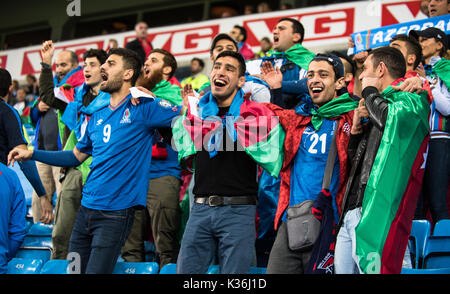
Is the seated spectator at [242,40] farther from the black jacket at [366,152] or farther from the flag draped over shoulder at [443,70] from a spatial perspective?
the black jacket at [366,152]

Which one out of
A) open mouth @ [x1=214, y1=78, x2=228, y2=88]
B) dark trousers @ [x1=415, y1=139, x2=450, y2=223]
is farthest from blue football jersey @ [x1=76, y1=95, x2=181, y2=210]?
dark trousers @ [x1=415, y1=139, x2=450, y2=223]

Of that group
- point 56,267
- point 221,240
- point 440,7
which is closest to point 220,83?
point 221,240

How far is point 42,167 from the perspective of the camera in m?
5.75

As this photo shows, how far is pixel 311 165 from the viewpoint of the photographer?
334 cm

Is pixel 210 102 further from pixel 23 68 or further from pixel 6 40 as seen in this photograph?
pixel 6 40

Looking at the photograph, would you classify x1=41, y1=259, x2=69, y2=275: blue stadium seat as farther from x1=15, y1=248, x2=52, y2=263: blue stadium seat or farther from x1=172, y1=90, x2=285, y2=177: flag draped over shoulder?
x1=172, y1=90, x2=285, y2=177: flag draped over shoulder

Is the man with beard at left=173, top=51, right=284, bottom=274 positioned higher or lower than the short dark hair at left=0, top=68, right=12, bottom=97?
lower

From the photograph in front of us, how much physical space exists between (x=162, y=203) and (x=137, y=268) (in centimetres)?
74

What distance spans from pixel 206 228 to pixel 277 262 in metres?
0.48

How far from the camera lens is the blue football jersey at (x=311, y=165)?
3.26m

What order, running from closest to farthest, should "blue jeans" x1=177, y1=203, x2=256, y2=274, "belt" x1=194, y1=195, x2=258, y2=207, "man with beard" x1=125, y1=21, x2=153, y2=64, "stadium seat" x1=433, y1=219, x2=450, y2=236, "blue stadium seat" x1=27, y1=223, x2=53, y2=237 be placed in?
"blue jeans" x1=177, y1=203, x2=256, y2=274
"belt" x1=194, y1=195, x2=258, y2=207
"stadium seat" x1=433, y1=219, x2=450, y2=236
"blue stadium seat" x1=27, y1=223, x2=53, y2=237
"man with beard" x1=125, y1=21, x2=153, y2=64

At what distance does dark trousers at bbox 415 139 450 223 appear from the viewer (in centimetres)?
417

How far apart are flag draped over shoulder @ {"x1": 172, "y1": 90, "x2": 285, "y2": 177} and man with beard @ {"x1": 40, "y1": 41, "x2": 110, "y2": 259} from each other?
2.60ft
